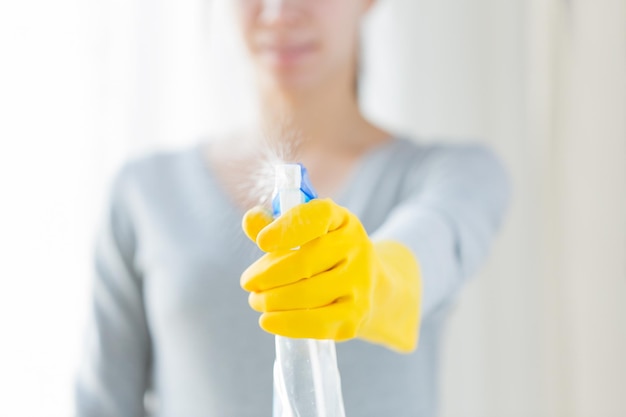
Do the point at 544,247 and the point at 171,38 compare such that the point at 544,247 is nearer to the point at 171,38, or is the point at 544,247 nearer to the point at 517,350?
the point at 517,350

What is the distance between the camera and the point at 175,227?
2.91 ft

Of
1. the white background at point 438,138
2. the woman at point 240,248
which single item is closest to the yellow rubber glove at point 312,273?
the woman at point 240,248

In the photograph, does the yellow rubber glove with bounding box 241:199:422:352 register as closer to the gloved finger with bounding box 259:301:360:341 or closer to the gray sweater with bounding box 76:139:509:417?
the gloved finger with bounding box 259:301:360:341

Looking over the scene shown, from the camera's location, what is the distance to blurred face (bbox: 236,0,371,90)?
815mm

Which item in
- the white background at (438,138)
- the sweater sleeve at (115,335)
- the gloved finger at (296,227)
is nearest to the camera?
the gloved finger at (296,227)

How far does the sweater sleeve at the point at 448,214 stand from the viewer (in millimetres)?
645

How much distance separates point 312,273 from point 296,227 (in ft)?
0.13

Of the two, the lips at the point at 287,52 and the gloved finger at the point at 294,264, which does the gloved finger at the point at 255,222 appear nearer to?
the gloved finger at the point at 294,264

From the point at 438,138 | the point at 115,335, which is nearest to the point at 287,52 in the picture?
the point at 115,335

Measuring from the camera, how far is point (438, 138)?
128 centimetres

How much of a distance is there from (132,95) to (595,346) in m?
0.80

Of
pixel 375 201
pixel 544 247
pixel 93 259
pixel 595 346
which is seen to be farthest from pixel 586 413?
pixel 93 259

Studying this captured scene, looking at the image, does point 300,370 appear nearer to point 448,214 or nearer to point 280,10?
point 448,214

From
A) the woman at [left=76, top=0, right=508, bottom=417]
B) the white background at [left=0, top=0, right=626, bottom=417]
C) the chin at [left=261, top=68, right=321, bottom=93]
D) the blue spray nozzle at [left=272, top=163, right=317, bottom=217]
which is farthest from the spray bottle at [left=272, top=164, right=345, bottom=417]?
the white background at [left=0, top=0, right=626, bottom=417]
